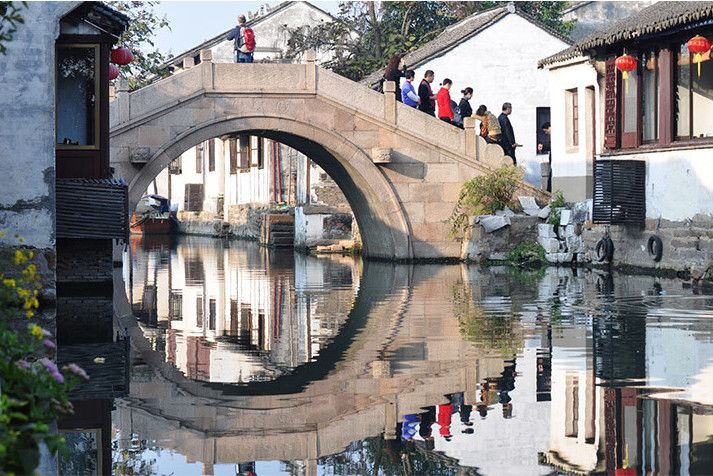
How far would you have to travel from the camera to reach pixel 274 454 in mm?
7352

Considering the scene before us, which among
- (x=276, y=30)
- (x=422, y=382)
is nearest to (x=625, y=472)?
(x=422, y=382)

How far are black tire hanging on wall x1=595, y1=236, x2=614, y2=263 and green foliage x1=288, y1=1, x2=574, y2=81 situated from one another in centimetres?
2106

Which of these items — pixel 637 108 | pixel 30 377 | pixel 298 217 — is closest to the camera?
pixel 30 377

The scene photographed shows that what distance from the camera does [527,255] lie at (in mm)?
24562

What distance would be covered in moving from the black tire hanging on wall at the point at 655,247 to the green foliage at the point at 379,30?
2280 centimetres

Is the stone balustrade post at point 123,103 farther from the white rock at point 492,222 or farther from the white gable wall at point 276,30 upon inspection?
the white gable wall at point 276,30

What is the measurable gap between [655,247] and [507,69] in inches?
620

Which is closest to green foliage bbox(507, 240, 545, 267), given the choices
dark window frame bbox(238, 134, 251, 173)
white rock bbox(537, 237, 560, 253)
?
white rock bbox(537, 237, 560, 253)

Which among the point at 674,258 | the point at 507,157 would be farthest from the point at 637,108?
the point at 507,157

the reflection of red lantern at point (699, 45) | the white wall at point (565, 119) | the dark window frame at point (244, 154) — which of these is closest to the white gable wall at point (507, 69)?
the white wall at point (565, 119)

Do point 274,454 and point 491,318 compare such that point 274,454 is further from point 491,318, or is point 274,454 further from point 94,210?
point 94,210

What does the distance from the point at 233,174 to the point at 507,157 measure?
22512mm

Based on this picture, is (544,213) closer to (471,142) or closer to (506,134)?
(471,142)

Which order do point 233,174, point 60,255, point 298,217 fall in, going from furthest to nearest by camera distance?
point 233,174, point 298,217, point 60,255
